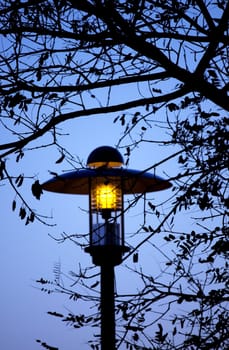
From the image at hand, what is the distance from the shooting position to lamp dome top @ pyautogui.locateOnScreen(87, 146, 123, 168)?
6531 mm

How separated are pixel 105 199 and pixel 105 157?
0.38m

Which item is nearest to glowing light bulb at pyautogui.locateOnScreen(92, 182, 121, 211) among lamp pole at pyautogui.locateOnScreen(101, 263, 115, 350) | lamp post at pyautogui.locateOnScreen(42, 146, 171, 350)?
lamp post at pyautogui.locateOnScreen(42, 146, 171, 350)

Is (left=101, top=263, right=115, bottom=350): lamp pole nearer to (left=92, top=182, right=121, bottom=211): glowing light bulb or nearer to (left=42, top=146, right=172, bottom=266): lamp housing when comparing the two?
(left=42, top=146, right=172, bottom=266): lamp housing

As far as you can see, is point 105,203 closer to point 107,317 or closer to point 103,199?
point 103,199

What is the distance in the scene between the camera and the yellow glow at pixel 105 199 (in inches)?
264

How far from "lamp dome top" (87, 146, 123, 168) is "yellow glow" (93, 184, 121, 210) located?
0.21 m

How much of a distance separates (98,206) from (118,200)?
0.60 ft

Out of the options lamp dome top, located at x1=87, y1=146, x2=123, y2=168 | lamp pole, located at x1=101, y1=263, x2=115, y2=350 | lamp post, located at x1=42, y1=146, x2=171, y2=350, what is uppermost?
lamp dome top, located at x1=87, y1=146, x2=123, y2=168

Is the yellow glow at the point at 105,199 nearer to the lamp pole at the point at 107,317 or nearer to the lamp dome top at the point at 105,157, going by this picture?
the lamp dome top at the point at 105,157

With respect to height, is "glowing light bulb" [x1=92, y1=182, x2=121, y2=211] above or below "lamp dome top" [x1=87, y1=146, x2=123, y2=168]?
below

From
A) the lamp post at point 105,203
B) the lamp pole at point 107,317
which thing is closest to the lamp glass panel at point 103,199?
the lamp post at point 105,203

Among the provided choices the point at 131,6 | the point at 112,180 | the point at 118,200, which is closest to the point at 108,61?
the point at 131,6

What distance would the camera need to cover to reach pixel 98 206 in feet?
22.1

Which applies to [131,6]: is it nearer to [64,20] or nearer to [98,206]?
[64,20]
